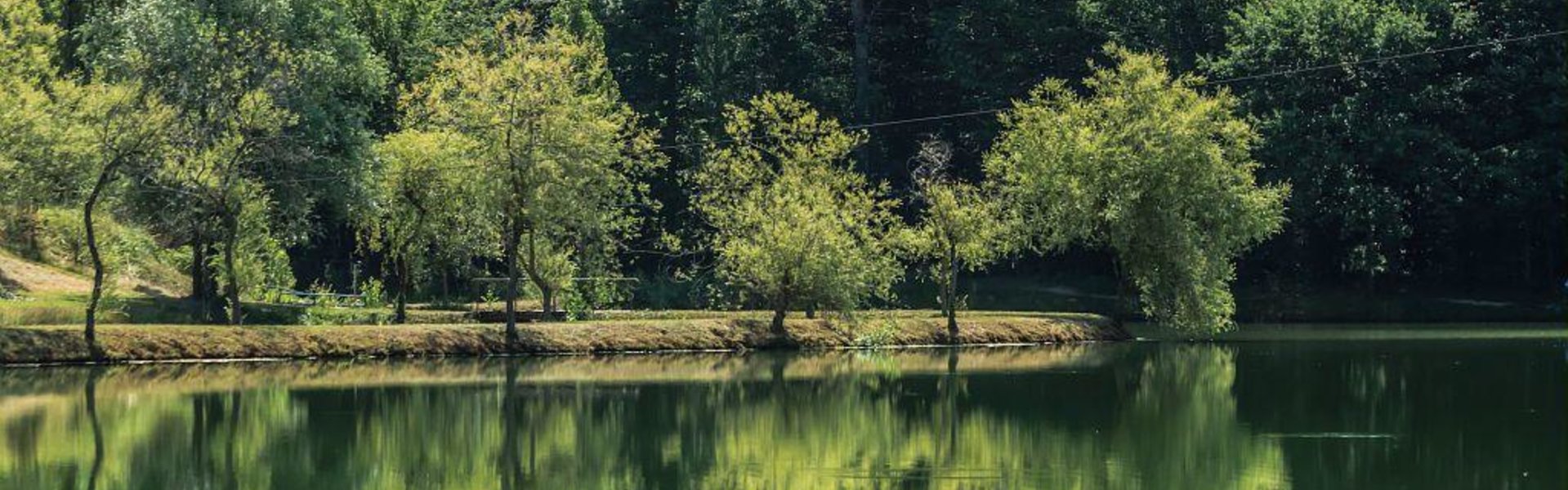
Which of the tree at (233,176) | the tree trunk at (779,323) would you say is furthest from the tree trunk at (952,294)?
the tree at (233,176)

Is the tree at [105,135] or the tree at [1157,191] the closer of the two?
the tree at [105,135]

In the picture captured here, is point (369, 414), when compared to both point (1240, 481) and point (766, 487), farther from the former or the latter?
point (1240, 481)

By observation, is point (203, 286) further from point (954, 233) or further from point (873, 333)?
point (954, 233)

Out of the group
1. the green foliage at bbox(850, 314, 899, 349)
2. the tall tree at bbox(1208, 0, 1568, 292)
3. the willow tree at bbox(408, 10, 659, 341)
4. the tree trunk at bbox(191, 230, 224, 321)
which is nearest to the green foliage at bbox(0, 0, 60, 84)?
the tree trunk at bbox(191, 230, 224, 321)

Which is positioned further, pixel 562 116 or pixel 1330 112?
pixel 1330 112

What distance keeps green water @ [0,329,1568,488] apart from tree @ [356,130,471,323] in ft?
30.2

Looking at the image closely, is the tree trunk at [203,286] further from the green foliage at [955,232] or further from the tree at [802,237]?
the green foliage at [955,232]

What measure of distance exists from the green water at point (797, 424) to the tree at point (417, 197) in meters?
9.21

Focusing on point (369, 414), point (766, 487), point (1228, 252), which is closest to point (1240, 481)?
point (766, 487)

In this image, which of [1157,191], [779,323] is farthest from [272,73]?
[1157,191]

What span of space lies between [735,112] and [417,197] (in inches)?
678

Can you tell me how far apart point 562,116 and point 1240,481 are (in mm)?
35641

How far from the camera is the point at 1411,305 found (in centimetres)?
8269

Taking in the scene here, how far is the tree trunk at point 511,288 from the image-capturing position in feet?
194
